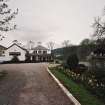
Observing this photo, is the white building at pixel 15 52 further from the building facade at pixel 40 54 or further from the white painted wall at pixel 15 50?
the building facade at pixel 40 54

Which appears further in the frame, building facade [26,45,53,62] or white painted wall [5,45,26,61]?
building facade [26,45,53,62]

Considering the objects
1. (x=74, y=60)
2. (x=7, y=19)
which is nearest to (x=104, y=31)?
(x=74, y=60)

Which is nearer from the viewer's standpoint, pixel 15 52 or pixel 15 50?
pixel 15 50

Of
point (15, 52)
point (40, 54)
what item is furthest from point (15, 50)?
point (40, 54)

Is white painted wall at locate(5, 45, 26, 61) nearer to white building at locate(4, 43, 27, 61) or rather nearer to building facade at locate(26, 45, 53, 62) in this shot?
white building at locate(4, 43, 27, 61)

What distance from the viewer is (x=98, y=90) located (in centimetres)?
1310

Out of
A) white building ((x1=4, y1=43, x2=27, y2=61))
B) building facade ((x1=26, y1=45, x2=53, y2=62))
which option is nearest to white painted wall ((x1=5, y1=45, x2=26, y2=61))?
white building ((x1=4, y1=43, x2=27, y2=61))

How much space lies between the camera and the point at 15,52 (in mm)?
85000

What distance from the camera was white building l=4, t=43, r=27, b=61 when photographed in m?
85.0

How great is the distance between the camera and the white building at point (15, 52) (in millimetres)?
85037

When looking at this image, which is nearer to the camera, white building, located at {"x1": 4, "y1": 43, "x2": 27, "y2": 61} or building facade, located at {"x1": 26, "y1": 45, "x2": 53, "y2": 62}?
white building, located at {"x1": 4, "y1": 43, "x2": 27, "y2": 61}

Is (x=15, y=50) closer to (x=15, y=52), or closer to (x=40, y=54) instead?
(x=15, y=52)

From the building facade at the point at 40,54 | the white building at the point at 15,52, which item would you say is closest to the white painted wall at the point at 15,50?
the white building at the point at 15,52

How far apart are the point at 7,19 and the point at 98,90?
54.0ft
